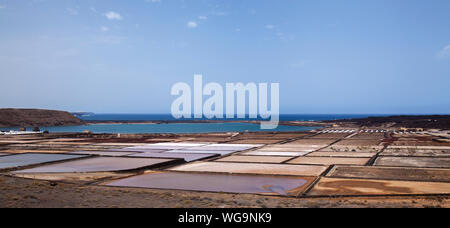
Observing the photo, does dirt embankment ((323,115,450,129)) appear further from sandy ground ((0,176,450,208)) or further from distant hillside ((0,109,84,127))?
distant hillside ((0,109,84,127))

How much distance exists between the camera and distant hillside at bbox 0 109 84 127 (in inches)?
3275

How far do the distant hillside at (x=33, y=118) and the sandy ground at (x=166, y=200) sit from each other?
270 ft

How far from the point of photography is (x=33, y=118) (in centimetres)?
9000

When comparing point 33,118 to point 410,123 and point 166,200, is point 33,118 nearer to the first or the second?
point 410,123

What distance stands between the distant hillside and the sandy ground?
8240 cm

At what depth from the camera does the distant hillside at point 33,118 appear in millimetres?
83188

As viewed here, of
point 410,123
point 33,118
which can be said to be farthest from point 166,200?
point 33,118

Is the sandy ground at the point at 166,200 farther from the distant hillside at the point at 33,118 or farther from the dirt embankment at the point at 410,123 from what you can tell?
the distant hillside at the point at 33,118

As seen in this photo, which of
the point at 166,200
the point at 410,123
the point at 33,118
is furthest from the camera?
the point at 33,118

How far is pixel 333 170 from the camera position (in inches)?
582

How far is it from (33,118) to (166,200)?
306 feet

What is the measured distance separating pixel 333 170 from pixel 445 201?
19.2 ft
